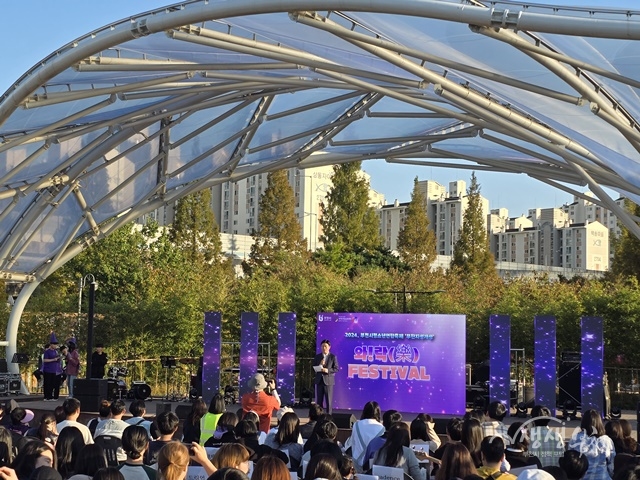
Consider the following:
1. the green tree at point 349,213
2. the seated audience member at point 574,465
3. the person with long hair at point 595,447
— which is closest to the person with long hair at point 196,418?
the person with long hair at point 595,447

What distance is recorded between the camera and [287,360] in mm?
23516

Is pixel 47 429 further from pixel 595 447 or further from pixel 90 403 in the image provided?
pixel 90 403

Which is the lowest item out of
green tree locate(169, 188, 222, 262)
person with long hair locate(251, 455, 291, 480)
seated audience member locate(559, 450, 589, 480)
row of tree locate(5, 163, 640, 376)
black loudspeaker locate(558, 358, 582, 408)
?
black loudspeaker locate(558, 358, 582, 408)

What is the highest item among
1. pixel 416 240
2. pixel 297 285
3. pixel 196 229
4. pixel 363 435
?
pixel 196 229

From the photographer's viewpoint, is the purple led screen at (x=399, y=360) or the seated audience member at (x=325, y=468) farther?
the purple led screen at (x=399, y=360)

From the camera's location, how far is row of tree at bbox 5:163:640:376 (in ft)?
97.7

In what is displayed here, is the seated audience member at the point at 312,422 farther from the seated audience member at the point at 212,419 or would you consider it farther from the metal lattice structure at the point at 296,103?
the metal lattice structure at the point at 296,103

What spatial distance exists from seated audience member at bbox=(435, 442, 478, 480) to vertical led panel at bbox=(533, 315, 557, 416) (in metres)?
14.6

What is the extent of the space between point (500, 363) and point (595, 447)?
491 inches

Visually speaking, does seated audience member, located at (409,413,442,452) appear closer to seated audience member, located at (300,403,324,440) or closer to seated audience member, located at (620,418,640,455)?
seated audience member, located at (300,403,324,440)

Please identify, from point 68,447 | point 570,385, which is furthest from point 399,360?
point 68,447

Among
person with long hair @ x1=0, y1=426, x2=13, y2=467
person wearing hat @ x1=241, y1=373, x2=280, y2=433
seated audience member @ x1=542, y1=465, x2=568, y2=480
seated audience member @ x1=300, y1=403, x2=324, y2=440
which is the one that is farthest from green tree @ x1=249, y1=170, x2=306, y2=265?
seated audience member @ x1=542, y1=465, x2=568, y2=480

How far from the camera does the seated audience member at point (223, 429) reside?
1044cm

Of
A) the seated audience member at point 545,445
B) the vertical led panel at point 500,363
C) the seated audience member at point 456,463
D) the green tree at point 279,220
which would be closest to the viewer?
the seated audience member at point 456,463
